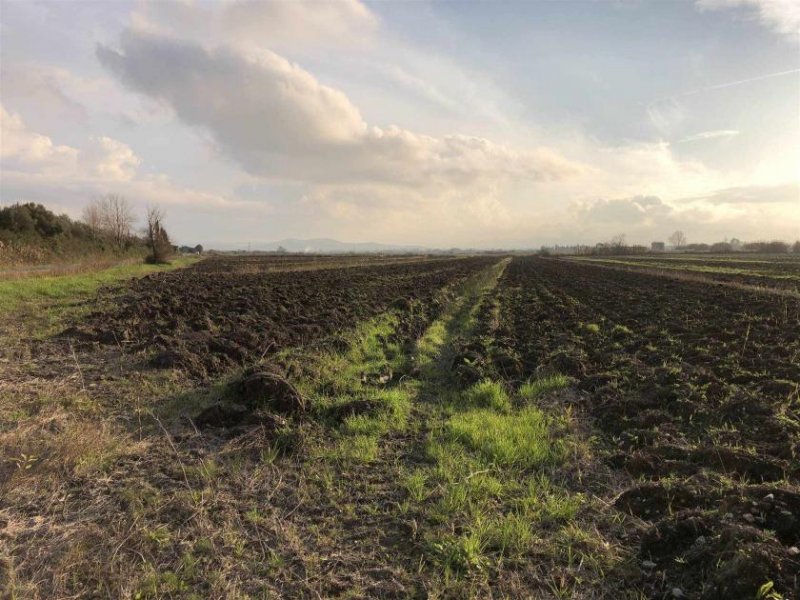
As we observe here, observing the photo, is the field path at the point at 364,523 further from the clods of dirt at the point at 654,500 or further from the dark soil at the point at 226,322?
the dark soil at the point at 226,322

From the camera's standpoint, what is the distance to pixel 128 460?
5141 mm

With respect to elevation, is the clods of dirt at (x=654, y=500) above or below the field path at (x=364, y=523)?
above

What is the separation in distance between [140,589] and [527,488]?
3550 millimetres

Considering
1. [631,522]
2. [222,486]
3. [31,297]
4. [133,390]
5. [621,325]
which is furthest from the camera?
[31,297]

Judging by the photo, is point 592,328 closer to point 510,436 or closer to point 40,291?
point 510,436

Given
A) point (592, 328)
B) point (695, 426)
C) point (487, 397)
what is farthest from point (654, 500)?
point (592, 328)

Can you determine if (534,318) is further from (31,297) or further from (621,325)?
(31,297)

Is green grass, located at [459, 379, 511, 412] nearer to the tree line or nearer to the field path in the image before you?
the field path

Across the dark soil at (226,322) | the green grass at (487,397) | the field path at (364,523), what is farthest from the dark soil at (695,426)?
Result: the dark soil at (226,322)

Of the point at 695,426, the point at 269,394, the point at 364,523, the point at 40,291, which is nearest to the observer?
the point at 364,523

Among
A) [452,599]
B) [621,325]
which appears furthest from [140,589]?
[621,325]

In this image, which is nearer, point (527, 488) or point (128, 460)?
point (527, 488)

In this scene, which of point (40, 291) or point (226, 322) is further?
point (40, 291)

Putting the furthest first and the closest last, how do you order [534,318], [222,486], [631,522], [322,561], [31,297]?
[31,297]
[534,318]
[222,486]
[631,522]
[322,561]
